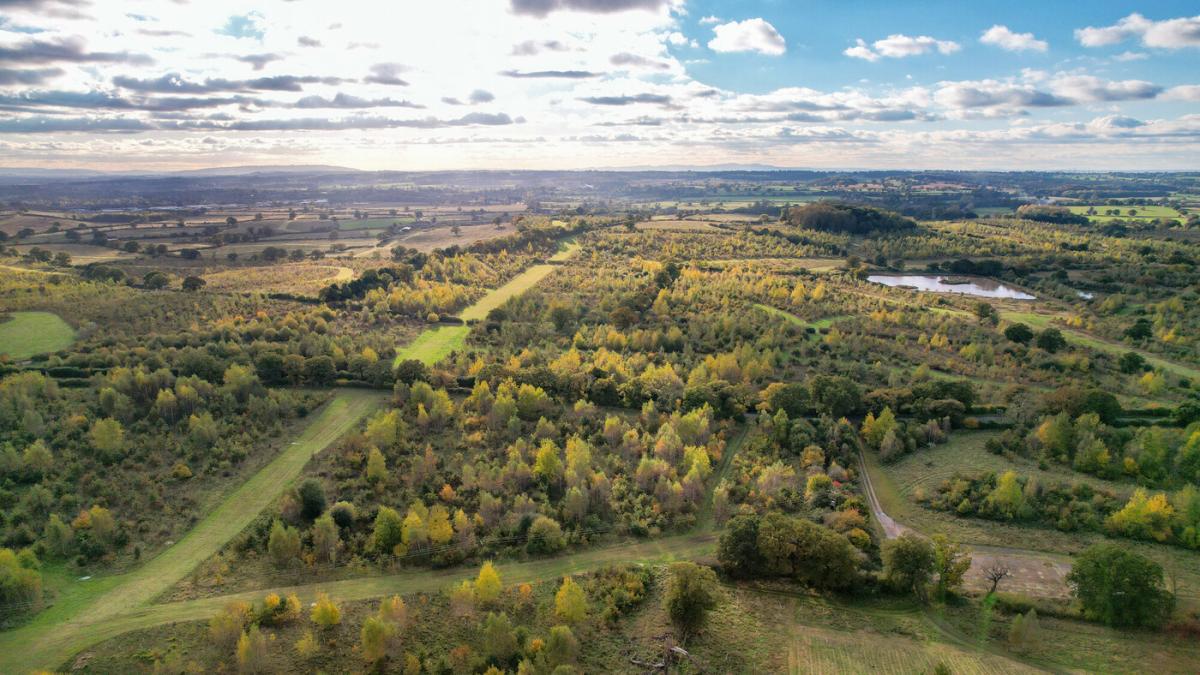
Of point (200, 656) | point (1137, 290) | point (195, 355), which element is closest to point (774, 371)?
point (200, 656)

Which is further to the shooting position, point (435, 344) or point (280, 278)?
point (280, 278)

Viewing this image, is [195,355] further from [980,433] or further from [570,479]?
[980,433]

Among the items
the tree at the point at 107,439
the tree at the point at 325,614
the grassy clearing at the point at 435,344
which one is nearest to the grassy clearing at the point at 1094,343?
the grassy clearing at the point at 435,344

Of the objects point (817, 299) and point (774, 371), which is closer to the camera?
point (774, 371)

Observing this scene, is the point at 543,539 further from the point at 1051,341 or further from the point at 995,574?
the point at 1051,341

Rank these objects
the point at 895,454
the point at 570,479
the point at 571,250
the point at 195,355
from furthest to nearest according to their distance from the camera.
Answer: the point at 571,250 → the point at 195,355 → the point at 895,454 → the point at 570,479

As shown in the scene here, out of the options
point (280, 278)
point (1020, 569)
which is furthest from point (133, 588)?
point (280, 278)

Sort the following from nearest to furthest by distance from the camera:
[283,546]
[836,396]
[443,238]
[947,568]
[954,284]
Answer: [947,568]
[283,546]
[836,396]
[954,284]
[443,238]
